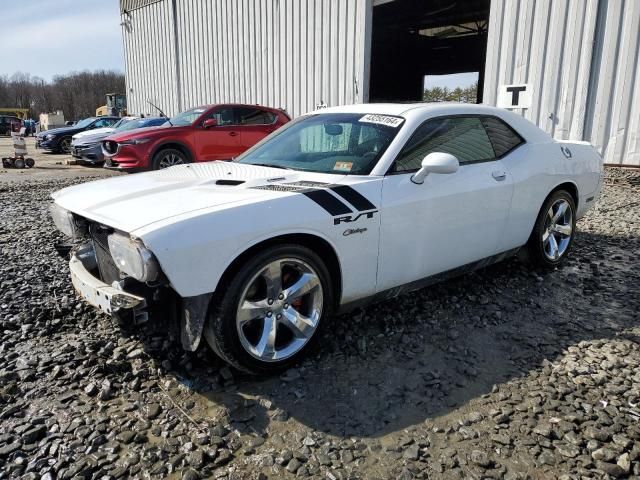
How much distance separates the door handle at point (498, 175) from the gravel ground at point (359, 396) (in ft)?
2.96

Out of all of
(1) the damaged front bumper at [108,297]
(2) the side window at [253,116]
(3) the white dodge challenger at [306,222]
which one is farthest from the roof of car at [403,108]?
(2) the side window at [253,116]

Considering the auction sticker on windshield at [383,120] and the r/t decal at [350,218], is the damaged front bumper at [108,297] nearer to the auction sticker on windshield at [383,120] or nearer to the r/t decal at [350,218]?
the r/t decal at [350,218]

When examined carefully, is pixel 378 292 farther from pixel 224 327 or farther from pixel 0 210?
pixel 0 210

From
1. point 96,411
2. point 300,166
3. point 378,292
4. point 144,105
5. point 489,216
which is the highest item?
point 144,105

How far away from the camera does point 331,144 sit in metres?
3.39

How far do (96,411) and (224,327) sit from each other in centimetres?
74

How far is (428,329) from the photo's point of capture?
322 centimetres

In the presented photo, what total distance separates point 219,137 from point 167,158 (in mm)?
1156

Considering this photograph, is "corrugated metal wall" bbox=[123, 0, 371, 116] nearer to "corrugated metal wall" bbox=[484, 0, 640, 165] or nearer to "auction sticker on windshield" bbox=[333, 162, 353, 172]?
"corrugated metal wall" bbox=[484, 0, 640, 165]

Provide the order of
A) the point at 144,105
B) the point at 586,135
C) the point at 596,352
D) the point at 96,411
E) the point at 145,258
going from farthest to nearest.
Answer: the point at 144,105, the point at 586,135, the point at 596,352, the point at 96,411, the point at 145,258

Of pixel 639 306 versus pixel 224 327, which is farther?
pixel 639 306

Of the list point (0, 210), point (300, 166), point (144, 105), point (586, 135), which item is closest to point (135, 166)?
point (0, 210)

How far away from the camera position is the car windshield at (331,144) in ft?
10.2

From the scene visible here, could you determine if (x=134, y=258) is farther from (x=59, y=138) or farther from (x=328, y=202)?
(x=59, y=138)
